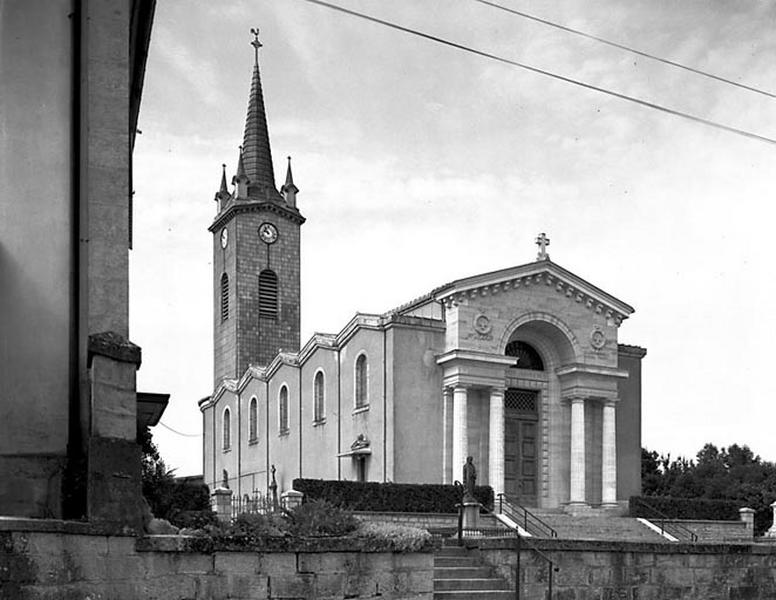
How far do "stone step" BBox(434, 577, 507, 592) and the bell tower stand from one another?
3834 centimetres

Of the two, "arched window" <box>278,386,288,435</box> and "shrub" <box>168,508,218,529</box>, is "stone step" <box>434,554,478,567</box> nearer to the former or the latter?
"shrub" <box>168,508,218,529</box>

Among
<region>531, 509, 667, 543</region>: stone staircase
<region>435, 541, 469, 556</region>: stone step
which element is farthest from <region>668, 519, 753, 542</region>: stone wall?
<region>435, 541, 469, 556</region>: stone step

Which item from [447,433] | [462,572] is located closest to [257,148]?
[447,433]

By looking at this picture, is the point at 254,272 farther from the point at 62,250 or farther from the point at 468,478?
the point at 62,250

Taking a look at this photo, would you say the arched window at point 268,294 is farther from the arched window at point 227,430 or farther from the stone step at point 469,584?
the stone step at point 469,584

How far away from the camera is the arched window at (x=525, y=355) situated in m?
35.7

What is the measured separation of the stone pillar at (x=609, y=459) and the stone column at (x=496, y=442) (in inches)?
163

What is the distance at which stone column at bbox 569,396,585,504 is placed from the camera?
34.8m

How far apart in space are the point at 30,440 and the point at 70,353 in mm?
907

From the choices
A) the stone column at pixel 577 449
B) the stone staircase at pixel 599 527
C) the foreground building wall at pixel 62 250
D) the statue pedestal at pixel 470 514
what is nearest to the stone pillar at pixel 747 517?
the stone staircase at pixel 599 527

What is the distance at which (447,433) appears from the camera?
3312 cm

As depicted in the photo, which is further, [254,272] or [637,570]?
[254,272]

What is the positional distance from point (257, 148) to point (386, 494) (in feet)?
112

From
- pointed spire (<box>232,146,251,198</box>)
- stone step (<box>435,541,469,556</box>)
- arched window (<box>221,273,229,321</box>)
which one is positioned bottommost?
stone step (<box>435,541,469,556</box>)
